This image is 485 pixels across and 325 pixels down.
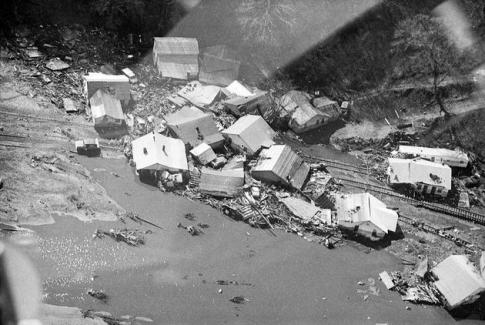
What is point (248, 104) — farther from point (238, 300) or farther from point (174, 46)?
point (238, 300)

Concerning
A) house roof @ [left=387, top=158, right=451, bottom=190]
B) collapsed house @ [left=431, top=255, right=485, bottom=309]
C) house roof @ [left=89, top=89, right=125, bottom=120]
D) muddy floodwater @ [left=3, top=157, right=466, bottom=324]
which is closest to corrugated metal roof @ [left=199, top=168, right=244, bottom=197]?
muddy floodwater @ [left=3, top=157, right=466, bottom=324]

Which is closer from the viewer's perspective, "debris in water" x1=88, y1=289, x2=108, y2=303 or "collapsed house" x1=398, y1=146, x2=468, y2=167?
"debris in water" x1=88, y1=289, x2=108, y2=303

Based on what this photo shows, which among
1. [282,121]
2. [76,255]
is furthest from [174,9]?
[76,255]

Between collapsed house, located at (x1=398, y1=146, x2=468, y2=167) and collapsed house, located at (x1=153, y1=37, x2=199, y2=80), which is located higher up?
collapsed house, located at (x1=153, y1=37, x2=199, y2=80)

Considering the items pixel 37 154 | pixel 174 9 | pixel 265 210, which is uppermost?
pixel 174 9

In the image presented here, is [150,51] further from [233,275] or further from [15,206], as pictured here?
[233,275]

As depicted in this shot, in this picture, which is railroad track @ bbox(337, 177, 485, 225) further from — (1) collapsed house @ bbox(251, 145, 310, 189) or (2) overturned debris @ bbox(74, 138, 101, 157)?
(2) overturned debris @ bbox(74, 138, 101, 157)
